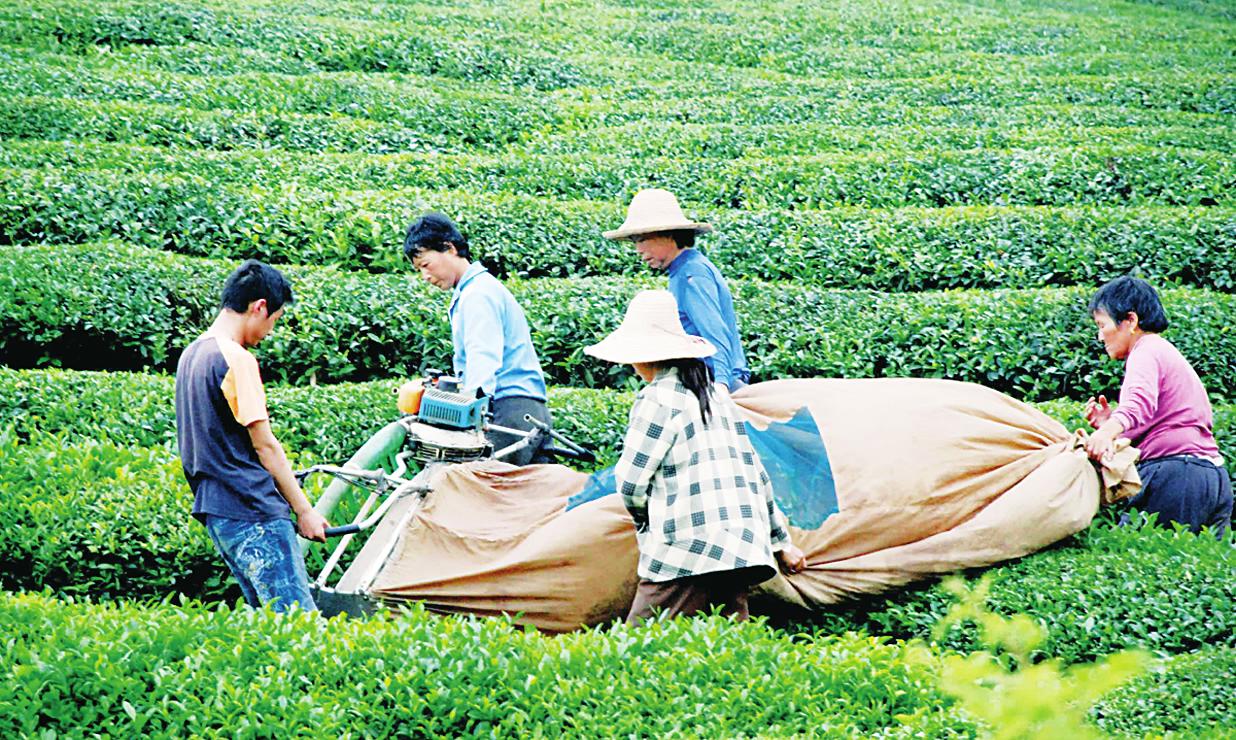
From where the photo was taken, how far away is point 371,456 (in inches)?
241

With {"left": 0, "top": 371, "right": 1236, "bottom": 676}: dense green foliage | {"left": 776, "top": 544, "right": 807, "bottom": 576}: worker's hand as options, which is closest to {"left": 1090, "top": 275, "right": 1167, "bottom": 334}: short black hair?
{"left": 0, "top": 371, "right": 1236, "bottom": 676}: dense green foliage

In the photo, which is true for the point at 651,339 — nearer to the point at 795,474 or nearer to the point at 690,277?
the point at 795,474

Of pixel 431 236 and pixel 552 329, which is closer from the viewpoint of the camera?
pixel 431 236

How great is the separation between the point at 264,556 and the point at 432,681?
121 cm

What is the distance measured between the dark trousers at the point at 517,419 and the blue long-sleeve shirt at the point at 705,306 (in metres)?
0.91

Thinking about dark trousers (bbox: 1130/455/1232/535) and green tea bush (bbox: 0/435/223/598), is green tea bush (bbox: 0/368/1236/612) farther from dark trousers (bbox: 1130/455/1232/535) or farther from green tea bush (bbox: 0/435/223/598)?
dark trousers (bbox: 1130/455/1232/535)

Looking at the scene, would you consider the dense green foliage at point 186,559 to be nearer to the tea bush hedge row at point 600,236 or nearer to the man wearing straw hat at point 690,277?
the man wearing straw hat at point 690,277

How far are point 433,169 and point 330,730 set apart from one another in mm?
11475

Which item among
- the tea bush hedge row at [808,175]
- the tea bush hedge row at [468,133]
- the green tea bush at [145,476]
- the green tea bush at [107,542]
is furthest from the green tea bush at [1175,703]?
the tea bush hedge row at [468,133]

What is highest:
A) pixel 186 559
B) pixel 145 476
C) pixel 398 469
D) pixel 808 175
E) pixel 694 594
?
pixel 808 175

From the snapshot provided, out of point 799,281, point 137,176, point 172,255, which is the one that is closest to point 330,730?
point 172,255

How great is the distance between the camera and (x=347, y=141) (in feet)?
53.6

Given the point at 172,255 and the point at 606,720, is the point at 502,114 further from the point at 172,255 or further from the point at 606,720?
the point at 606,720

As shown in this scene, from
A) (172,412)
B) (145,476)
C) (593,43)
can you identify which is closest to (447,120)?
(593,43)
